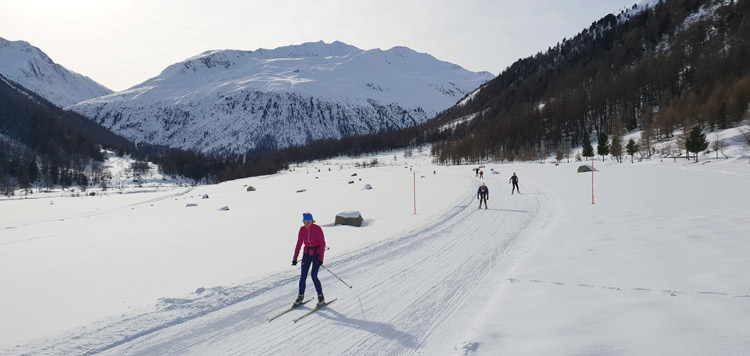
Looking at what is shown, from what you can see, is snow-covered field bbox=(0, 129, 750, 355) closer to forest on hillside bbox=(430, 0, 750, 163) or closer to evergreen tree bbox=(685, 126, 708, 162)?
evergreen tree bbox=(685, 126, 708, 162)

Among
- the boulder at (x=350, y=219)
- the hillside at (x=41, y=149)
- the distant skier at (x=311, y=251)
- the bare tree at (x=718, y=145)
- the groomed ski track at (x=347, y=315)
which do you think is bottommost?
the groomed ski track at (x=347, y=315)

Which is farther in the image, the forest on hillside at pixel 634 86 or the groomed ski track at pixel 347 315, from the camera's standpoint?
the forest on hillside at pixel 634 86

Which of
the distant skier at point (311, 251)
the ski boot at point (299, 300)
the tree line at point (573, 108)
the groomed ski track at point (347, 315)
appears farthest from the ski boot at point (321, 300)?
the tree line at point (573, 108)

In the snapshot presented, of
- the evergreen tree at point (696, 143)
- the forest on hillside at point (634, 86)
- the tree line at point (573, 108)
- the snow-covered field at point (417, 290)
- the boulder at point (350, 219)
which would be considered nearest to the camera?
the snow-covered field at point (417, 290)

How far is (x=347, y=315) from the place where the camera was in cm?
764

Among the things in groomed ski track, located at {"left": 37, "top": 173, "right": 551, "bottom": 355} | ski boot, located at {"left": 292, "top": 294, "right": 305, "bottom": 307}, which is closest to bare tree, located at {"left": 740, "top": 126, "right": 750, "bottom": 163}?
groomed ski track, located at {"left": 37, "top": 173, "right": 551, "bottom": 355}

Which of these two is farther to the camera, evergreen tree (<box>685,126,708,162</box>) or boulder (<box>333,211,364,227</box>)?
evergreen tree (<box>685,126,708,162</box>)

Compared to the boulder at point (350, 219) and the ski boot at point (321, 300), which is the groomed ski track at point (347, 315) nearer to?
the ski boot at point (321, 300)

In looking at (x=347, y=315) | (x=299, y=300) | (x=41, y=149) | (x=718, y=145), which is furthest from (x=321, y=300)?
(x=41, y=149)

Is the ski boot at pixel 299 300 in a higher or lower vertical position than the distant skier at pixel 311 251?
lower

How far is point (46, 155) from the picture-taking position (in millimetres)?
144875

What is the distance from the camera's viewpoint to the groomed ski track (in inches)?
253

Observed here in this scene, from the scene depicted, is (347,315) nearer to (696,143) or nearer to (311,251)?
(311,251)

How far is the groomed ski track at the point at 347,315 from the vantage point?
6.42 metres
